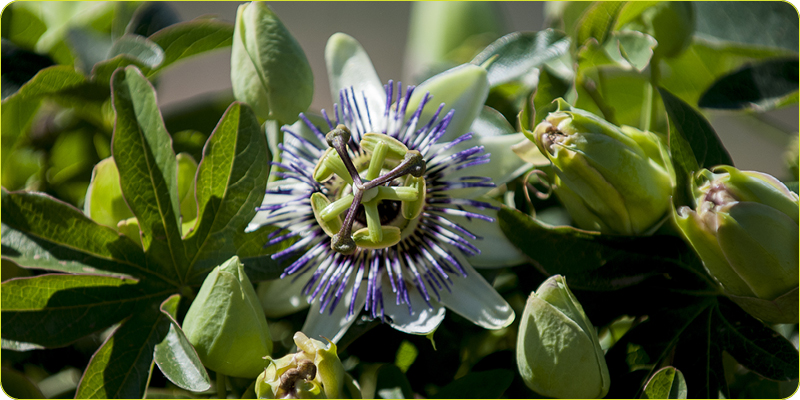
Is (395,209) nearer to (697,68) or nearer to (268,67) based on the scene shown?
(268,67)

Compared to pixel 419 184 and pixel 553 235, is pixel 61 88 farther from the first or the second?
pixel 553 235

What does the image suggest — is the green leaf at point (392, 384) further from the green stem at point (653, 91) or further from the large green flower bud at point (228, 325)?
the green stem at point (653, 91)

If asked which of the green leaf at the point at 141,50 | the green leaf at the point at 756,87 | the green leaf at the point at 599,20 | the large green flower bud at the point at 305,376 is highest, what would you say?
the green leaf at the point at 141,50

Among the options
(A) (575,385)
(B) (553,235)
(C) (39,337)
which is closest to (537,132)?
(B) (553,235)

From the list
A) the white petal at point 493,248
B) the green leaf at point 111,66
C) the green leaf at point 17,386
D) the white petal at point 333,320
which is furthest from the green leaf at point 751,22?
the green leaf at point 17,386

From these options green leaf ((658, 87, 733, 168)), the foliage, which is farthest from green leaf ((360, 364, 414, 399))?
green leaf ((658, 87, 733, 168))
